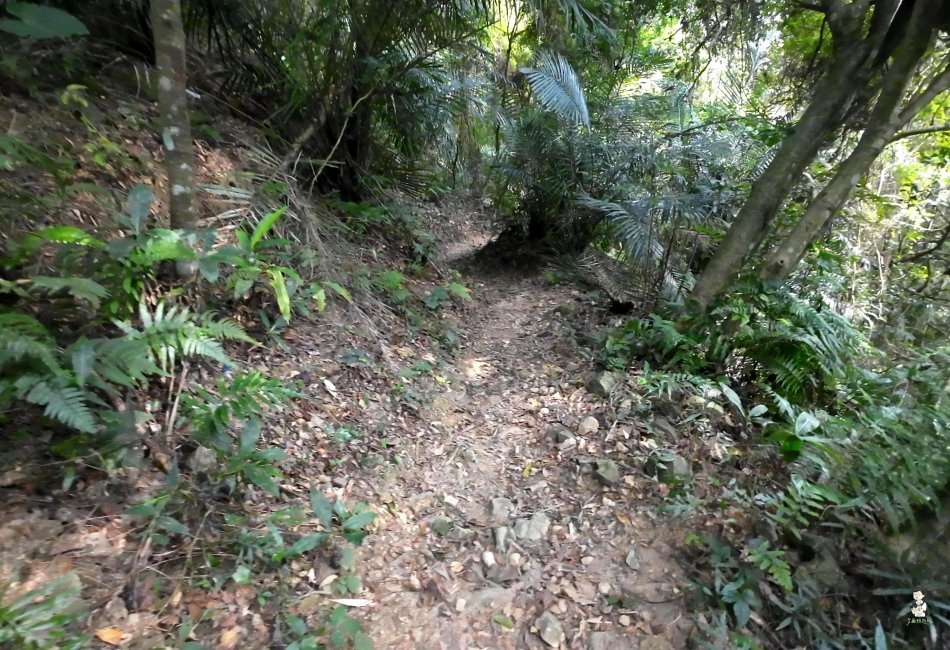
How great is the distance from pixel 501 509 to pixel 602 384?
4.89 feet

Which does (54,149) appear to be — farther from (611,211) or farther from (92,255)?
(611,211)

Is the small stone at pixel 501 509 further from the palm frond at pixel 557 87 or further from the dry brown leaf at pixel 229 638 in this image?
the palm frond at pixel 557 87

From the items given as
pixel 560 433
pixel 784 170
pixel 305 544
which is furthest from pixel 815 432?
pixel 305 544

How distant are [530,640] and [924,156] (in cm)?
709

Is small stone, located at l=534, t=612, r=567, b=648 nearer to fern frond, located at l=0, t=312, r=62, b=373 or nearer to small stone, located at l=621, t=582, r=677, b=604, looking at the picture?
small stone, located at l=621, t=582, r=677, b=604

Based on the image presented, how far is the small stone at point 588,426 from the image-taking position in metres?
3.79

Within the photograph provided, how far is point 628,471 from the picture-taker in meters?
3.39

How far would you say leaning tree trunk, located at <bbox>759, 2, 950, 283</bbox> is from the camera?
12.5 feet

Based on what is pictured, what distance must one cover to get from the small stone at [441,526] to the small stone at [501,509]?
0.85 feet

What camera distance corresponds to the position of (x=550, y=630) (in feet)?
8.27

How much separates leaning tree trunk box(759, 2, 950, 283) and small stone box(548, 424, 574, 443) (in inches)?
86.0

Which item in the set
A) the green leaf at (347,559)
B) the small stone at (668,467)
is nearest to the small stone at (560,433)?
the small stone at (668,467)

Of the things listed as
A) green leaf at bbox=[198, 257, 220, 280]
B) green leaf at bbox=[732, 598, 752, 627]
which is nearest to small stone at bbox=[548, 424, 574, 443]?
green leaf at bbox=[732, 598, 752, 627]

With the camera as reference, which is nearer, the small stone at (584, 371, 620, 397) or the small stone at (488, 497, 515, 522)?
the small stone at (488, 497, 515, 522)
